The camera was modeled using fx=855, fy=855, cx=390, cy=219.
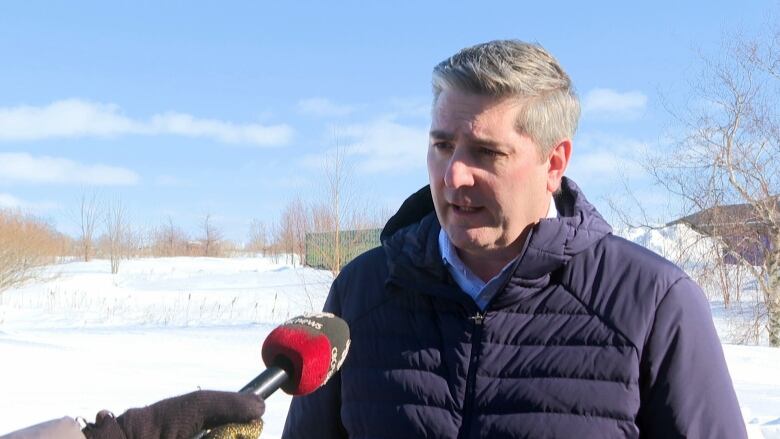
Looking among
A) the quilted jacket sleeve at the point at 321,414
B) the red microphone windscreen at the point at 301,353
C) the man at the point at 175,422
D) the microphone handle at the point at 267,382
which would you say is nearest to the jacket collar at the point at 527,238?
the quilted jacket sleeve at the point at 321,414

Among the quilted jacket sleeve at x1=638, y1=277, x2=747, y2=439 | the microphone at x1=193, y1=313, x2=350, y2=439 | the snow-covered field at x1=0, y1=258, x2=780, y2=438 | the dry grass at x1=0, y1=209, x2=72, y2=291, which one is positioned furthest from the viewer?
the dry grass at x1=0, y1=209, x2=72, y2=291

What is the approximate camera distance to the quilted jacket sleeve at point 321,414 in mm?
2439

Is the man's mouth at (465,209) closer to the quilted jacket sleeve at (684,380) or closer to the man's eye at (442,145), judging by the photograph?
the man's eye at (442,145)

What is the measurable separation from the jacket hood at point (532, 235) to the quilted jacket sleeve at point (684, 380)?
27 centimetres

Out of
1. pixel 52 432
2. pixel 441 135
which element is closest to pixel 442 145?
pixel 441 135

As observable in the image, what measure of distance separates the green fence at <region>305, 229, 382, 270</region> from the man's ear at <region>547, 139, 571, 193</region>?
16.5 metres

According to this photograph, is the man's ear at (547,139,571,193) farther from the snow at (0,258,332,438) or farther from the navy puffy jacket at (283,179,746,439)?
the snow at (0,258,332,438)

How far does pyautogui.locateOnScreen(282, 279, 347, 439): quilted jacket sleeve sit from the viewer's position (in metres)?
2.44

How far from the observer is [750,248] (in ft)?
59.7

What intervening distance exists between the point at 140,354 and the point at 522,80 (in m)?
12.3

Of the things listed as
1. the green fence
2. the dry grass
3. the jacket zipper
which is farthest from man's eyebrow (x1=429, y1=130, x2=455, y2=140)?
the dry grass

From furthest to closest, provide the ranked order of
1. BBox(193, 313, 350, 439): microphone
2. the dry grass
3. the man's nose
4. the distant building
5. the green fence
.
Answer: the dry grass → the green fence → the distant building → the man's nose → BBox(193, 313, 350, 439): microphone

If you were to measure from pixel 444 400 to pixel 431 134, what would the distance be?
69 centimetres

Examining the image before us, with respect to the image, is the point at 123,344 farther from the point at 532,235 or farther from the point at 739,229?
the point at 532,235
